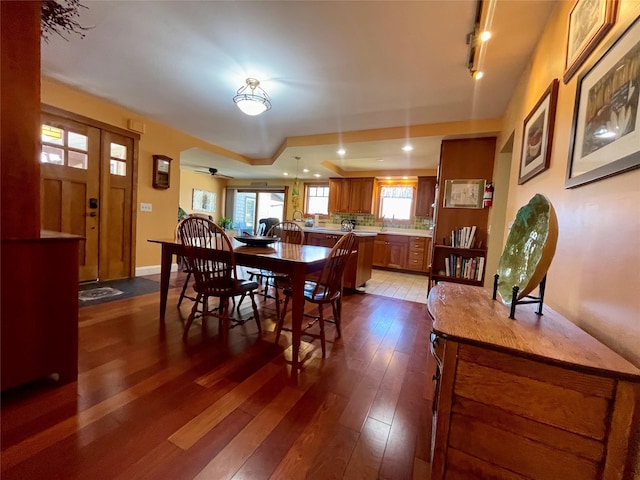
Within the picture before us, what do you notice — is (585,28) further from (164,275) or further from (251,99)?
(164,275)

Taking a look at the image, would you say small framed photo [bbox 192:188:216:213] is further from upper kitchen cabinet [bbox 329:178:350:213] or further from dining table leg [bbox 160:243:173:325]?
dining table leg [bbox 160:243:173:325]

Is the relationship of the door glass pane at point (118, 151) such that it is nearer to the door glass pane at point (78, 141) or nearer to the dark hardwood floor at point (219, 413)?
the door glass pane at point (78, 141)

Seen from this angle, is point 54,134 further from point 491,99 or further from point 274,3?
point 491,99

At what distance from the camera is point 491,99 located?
2658 millimetres

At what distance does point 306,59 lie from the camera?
7.23ft

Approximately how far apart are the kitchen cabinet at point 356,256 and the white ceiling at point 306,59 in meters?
1.44

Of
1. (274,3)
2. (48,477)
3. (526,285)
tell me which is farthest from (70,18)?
(526,285)

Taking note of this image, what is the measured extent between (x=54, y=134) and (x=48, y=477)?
3588mm

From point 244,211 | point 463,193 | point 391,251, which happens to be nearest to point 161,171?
point 244,211

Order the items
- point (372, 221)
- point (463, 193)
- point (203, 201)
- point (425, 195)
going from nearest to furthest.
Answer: point (463, 193)
point (425, 195)
point (372, 221)
point (203, 201)

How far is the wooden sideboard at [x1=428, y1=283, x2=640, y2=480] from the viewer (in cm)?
65

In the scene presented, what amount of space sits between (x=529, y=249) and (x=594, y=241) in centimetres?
21

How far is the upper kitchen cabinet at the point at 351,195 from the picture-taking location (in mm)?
6219

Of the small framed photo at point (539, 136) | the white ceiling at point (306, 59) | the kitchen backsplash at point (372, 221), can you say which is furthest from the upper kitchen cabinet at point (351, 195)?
the small framed photo at point (539, 136)
